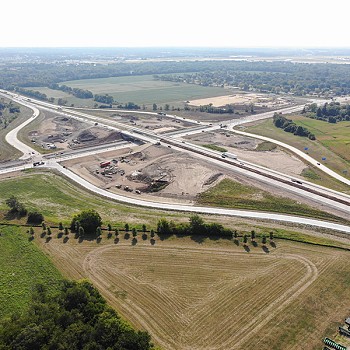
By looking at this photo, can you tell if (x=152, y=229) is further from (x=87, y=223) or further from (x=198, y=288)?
(x=198, y=288)

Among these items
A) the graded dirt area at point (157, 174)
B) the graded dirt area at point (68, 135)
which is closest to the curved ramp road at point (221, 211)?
the graded dirt area at point (157, 174)

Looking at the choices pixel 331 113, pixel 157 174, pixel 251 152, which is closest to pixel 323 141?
pixel 251 152

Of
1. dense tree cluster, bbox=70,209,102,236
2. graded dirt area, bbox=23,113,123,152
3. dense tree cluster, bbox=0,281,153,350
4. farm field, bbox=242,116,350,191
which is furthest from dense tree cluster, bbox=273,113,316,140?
dense tree cluster, bbox=0,281,153,350

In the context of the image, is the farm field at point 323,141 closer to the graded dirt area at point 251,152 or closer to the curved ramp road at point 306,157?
the curved ramp road at point 306,157

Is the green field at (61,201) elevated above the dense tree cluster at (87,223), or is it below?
below

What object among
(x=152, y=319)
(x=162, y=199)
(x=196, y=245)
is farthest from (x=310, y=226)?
(x=152, y=319)

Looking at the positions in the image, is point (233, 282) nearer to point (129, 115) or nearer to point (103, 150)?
point (103, 150)
